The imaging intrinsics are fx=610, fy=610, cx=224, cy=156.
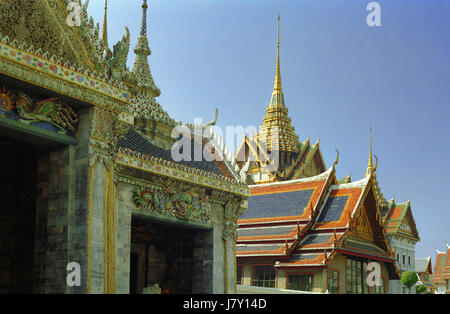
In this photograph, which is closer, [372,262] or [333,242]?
[333,242]

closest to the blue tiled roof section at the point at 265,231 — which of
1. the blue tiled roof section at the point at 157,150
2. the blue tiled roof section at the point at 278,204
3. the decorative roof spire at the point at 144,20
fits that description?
the blue tiled roof section at the point at 278,204

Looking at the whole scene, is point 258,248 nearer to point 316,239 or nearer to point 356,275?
point 316,239

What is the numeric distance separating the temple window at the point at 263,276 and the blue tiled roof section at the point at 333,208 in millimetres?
3546

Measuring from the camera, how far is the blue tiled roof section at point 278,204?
30656mm

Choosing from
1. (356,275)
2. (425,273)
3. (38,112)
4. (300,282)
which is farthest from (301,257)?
(425,273)

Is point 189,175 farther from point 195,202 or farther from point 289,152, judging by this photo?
point 289,152

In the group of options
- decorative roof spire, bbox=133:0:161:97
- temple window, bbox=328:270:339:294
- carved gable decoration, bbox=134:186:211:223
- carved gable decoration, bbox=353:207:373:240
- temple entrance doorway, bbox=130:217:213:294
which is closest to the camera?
carved gable decoration, bbox=134:186:211:223

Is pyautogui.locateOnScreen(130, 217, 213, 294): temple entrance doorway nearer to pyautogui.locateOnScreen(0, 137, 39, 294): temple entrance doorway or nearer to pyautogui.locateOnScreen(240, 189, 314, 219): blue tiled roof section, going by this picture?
pyautogui.locateOnScreen(0, 137, 39, 294): temple entrance doorway

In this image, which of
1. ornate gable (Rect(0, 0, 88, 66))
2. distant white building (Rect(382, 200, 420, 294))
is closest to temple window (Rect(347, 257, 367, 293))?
ornate gable (Rect(0, 0, 88, 66))

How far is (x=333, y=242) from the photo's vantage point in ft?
88.0

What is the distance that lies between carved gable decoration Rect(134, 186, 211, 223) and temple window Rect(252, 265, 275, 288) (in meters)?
12.0

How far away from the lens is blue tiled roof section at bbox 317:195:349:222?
95.7ft
